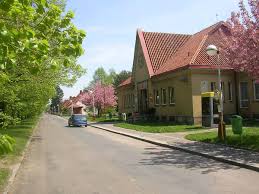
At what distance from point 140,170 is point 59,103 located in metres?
188

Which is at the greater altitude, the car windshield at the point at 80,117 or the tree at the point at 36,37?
the tree at the point at 36,37

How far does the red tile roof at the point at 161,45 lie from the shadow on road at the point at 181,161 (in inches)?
999

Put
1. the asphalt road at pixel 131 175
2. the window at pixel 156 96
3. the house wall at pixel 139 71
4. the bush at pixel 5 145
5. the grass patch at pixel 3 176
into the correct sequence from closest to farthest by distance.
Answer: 1. the bush at pixel 5 145
2. the asphalt road at pixel 131 175
3. the grass patch at pixel 3 176
4. the window at pixel 156 96
5. the house wall at pixel 139 71

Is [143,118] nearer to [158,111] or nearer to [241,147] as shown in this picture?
[158,111]

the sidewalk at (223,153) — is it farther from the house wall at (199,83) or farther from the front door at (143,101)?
the front door at (143,101)

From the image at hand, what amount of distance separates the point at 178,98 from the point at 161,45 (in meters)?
10.9

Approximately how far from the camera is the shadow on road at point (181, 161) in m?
12.6

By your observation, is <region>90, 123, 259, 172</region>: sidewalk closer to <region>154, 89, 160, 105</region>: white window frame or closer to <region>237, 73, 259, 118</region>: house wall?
<region>237, 73, 259, 118</region>: house wall

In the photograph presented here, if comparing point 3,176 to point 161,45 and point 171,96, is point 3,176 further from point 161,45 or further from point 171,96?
point 161,45

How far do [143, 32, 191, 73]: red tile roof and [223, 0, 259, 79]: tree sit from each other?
23834 mm

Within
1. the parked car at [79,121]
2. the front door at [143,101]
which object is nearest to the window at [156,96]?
the front door at [143,101]

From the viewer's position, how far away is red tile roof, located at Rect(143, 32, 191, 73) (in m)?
42.5

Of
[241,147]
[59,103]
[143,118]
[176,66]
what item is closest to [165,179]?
[241,147]

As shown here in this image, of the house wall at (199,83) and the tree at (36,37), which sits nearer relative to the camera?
the tree at (36,37)
